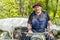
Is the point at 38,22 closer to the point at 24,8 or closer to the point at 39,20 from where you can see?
the point at 39,20

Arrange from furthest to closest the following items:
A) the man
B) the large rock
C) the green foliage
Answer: the green foliage, the large rock, the man

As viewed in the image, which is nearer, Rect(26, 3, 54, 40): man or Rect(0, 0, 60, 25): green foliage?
Rect(26, 3, 54, 40): man

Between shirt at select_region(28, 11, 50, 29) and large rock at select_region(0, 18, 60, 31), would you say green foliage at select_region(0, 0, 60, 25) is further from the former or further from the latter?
Result: shirt at select_region(28, 11, 50, 29)

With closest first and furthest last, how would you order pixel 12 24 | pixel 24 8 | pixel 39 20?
pixel 39 20 < pixel 12 24 < pixel 24 8

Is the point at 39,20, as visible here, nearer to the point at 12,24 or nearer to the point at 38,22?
the point at 38,22

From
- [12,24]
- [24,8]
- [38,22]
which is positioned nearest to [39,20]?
[38,22]

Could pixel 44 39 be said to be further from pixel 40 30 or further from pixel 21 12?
pixel 21 12

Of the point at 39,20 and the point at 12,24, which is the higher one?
the point at 39,20

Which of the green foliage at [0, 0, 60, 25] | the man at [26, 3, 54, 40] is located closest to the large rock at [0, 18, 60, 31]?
the man at [26, 3, 54, 40]

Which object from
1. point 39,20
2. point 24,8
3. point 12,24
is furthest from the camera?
point 24,8

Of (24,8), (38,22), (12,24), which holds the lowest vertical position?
(12,24)

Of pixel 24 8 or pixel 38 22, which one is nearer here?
pixel 38 22

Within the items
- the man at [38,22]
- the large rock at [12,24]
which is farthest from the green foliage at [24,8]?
the man at [38,22]

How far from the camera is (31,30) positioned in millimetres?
4805
